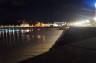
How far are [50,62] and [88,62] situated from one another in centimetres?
158

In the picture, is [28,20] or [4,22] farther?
[4,22]

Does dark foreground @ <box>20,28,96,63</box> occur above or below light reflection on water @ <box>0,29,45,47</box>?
above

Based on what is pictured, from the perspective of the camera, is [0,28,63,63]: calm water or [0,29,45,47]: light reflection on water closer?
[0,28,63,63]: calm water

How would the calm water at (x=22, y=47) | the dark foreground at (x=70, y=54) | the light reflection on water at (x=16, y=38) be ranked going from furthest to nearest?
the light reflection on water at (x=16, y=38) → the calm water at (x=22, y=47) → the dark foreground at (x=70, y=54)

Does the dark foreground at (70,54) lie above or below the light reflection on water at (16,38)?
above

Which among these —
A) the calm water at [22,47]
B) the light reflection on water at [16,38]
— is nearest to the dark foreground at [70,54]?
the calm water at [22,47]

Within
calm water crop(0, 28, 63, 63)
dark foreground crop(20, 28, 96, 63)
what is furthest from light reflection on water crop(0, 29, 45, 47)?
dark foreground crop(20, 28, 96, 63)

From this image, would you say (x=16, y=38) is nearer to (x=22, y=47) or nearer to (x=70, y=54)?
(x=22, y=47)

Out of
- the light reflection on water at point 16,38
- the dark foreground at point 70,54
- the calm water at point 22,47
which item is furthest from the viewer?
the light reflection on water at point 16,38

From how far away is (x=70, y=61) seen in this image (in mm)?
7473

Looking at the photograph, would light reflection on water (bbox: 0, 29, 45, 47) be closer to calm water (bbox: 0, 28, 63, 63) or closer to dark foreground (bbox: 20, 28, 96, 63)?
calm water (bbox: 0, 28, 63, 63)

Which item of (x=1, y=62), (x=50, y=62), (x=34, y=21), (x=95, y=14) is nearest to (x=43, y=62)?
(x=50, y=62)

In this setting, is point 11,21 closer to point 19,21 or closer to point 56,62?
point 19,21

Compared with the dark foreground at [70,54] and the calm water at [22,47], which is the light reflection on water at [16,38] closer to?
the calm water at [22,47]
